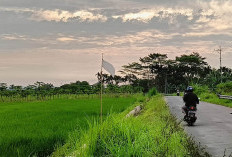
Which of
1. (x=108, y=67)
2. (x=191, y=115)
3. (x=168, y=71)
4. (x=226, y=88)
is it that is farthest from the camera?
(x=168, y=71)

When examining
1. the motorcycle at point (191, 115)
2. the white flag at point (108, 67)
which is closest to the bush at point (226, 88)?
the motorcycle at point (191, 115)

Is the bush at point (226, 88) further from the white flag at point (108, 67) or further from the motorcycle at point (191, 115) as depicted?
the white flag at point (108, 67)

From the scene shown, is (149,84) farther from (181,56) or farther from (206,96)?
(206,96)

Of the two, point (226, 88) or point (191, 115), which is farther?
point (226, 88)

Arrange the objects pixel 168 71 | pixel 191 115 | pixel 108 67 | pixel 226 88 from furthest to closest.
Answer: pixel 168 71
pixel 226 88
pixel 191 115
pixel 108 67

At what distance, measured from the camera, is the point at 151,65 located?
229 ft

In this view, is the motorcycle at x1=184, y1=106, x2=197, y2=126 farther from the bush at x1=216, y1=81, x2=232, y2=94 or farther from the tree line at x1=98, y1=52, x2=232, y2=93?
the tree line at x1=98, y1=52, x2=232, y2=93

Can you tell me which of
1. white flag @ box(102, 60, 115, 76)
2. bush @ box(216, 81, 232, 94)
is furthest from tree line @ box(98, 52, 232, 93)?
white flag @ box(102, 60, 115, 76)

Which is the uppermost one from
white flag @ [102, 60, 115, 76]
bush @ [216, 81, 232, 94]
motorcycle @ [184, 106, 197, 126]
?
white flag @ [102, 60, 115, 76]

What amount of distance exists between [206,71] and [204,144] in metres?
63.9

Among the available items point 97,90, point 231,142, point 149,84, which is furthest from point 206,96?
point 149,84

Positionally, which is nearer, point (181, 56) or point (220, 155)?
point (220, 155)

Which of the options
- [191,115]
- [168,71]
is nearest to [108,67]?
[191,115]

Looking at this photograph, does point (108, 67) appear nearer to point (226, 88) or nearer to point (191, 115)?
point (191, 115)
